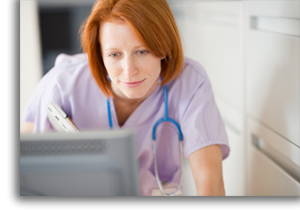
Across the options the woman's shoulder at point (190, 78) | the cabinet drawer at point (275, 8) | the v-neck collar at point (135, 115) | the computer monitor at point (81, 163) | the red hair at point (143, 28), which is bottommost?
the computer monitor at point (81, 163)

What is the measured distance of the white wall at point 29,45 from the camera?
106 inches

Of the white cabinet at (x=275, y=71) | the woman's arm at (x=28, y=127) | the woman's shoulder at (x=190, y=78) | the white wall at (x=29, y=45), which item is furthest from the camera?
the white wall at (x=29, y=45)

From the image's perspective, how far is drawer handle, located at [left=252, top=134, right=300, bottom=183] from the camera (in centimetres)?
98

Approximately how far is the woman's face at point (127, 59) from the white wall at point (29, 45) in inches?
77.3

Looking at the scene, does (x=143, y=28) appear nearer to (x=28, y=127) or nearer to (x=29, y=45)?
(x=28, y=127)

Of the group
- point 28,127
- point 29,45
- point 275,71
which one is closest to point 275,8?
point 275,71

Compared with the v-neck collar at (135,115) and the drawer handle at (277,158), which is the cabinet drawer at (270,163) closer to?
the drawer handle at (277,158)

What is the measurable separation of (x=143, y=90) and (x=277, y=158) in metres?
0.50

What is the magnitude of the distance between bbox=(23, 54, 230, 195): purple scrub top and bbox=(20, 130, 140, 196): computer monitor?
1.49 feet

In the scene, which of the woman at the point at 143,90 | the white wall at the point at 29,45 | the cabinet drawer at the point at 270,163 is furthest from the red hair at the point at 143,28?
the white wall at the point at 29,45

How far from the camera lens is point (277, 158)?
3.55ft

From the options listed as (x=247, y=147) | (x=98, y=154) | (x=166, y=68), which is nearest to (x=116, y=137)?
(x=98, y=154)

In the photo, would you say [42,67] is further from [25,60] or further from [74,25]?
[74,25]

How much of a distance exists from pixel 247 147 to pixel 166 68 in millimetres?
537
